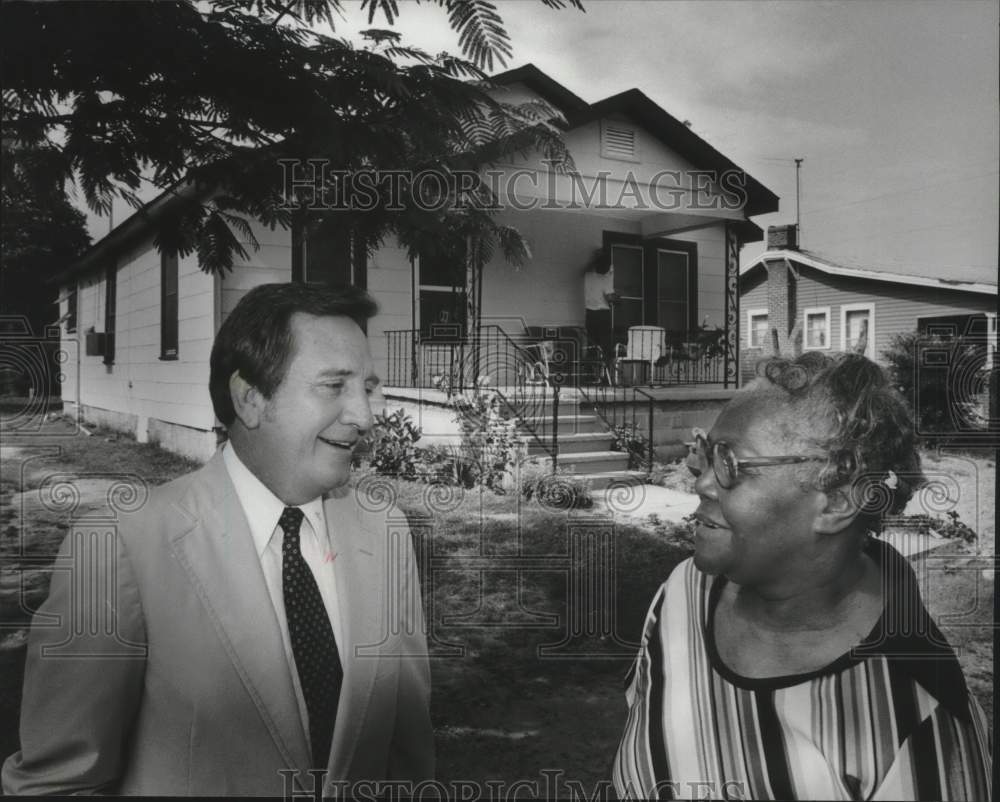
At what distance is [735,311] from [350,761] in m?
1.41

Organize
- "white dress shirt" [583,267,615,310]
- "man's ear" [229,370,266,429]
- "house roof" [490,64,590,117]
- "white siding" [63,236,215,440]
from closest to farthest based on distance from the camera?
"man's ear" [229,370,266,429] → "white siding" [63,236,215,440] → "house roof" [490,64,590,117] → "white dress shirt" [583,267,615,310]

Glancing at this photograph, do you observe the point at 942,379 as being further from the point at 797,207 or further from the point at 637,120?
the point at 637,120

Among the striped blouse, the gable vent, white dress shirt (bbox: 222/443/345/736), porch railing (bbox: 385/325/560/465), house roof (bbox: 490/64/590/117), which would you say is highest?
house roof (bbox: 490/64/590/117)

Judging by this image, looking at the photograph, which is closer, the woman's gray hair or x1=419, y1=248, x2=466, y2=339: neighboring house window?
the woman's gray hair

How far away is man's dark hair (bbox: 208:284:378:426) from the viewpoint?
1.40 metres

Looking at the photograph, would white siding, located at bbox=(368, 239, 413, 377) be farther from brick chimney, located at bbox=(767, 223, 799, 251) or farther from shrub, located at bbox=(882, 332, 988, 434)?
shrub, located at bbox=(882, 332, 988, 434)

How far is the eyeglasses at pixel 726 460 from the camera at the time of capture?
132 centimetres

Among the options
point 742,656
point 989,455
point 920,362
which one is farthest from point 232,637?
point 989,455

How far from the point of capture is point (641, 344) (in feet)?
6.63

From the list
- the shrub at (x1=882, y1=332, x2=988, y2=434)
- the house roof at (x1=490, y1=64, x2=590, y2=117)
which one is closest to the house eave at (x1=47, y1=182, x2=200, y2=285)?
the house roof at (x1=490, y1=64, x2=590, y2=117)

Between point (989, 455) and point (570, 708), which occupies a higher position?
point (989, 455)

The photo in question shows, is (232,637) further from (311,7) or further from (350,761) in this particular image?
(311,7)

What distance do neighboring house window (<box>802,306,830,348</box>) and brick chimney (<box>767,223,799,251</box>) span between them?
22 cm

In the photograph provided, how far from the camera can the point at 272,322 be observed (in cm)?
141
